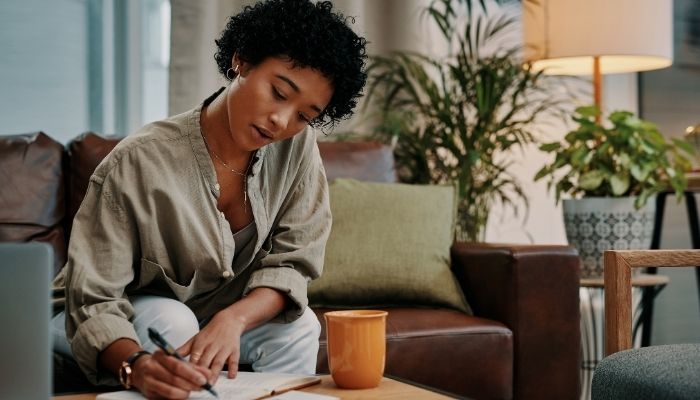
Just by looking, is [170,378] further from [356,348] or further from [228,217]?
[228,217]

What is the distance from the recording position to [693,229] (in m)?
3.18

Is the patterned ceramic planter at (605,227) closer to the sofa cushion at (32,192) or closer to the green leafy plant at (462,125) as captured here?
the green leafy plant at (462,125)

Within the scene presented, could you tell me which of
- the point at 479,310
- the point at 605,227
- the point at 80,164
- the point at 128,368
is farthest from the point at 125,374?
the point at 605,227

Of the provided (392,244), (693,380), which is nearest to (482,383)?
(392,244)

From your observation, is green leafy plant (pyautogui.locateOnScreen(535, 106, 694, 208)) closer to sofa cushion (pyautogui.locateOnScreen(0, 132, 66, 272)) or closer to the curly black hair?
the curly black hair

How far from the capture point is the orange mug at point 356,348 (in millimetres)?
1274

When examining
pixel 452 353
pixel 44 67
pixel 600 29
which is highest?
pixel 600 29

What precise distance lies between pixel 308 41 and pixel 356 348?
0.53m

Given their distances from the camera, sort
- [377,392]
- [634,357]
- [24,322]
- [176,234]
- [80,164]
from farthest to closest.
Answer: [80,164], [176,234], [634,357], [377,392], [24,322]

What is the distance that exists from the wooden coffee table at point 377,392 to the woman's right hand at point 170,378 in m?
0.10

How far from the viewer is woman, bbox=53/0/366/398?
1425 millimetres

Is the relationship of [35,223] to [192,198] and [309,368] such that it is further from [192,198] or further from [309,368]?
[309,368]

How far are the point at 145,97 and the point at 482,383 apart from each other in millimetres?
1647

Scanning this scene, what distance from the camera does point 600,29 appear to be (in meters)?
2.83
